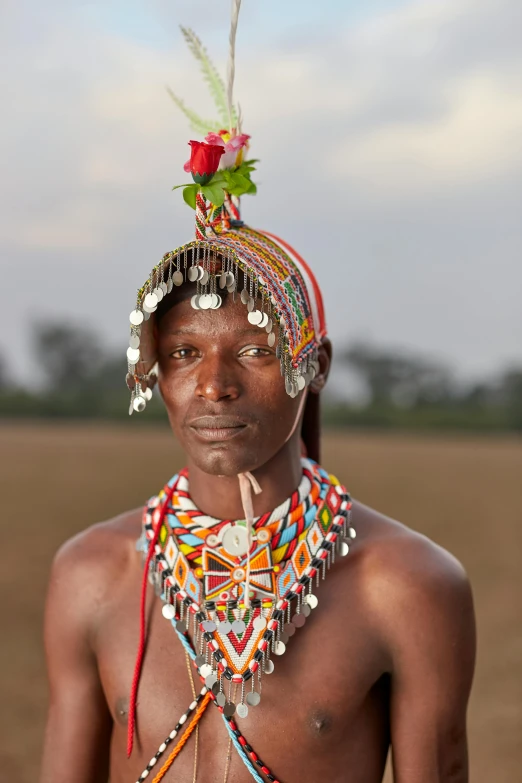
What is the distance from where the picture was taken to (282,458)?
108 inches

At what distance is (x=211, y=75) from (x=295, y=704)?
74.1 inches

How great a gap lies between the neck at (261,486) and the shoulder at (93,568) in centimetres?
30

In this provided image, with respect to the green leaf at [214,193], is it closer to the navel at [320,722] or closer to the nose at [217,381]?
the nose at [217,381]

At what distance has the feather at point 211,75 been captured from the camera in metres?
2.90

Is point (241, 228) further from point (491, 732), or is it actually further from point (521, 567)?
point (521, 567)

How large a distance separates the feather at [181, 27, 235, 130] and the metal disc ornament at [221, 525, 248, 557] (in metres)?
1.24

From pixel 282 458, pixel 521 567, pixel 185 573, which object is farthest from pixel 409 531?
pixel 521 567

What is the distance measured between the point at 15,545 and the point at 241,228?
1079 cm

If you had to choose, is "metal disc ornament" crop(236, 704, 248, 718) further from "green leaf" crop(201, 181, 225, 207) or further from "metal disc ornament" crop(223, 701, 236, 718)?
"green leaf" crop(201, 181, 225, 207)

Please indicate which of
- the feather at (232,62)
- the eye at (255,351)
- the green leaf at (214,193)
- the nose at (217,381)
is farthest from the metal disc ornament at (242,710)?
the feather at (232,62)

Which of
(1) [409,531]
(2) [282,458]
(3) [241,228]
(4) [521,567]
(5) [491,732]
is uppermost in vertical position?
(3) [241,228]

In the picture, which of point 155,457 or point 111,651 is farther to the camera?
point 155,457

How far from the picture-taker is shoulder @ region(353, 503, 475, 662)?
259 cm

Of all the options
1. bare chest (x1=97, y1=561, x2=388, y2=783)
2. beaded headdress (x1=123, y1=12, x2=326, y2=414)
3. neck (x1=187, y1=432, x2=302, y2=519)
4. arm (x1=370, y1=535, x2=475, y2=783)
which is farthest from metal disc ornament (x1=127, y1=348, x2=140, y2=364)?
arm (x1=370, y1=535, x2=475, y2=783)
